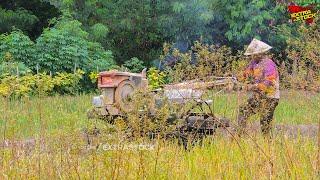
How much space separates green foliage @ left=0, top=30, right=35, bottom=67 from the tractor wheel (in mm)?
9358

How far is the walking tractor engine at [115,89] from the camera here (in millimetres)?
7180

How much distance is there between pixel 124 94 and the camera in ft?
24.2

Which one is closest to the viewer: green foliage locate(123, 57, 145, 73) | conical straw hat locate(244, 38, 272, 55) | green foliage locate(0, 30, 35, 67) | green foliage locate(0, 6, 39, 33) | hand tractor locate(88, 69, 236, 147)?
hand tractor locate(88, 69, 236, 147)

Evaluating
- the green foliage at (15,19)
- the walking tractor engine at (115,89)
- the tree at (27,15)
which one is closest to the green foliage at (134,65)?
the tree at (27,15)

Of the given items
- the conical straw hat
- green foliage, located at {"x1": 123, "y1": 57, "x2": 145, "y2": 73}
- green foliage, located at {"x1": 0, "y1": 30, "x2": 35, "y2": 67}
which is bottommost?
the conical straw hat

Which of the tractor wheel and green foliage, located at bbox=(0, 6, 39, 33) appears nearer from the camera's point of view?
the tractor wheel

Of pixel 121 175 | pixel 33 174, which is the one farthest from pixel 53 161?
pixel 121 175

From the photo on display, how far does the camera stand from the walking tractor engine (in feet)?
23.6

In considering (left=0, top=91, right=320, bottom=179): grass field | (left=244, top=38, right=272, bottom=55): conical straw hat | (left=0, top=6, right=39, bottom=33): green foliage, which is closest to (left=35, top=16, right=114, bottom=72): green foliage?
(left=0, top=6, right=39, bottom=33): green foliage

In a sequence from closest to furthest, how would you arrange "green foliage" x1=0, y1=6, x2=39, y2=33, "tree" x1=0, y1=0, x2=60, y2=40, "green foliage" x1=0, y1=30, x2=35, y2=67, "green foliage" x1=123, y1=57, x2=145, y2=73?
"green foliage" x1=0, y1=30, x2=35, y2=67, "green foliage" x1=0, y1=6, x2=39, y2=33, "tree" x1=0, y1=0, x2=60, y2=40, "green foliage" x1=123, y1=57, x2=145, y2=73

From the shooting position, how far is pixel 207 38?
1936 centimetres

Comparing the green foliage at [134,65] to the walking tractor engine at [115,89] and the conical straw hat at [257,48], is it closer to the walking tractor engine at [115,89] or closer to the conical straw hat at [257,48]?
the conical straw hat at [257,48]

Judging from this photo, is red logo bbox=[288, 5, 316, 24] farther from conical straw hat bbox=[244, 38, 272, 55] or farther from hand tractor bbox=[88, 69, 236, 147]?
hand tractor bbox=[88, 69, 236, 147]

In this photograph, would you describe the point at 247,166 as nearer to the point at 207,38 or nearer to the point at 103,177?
the point at 103,177
